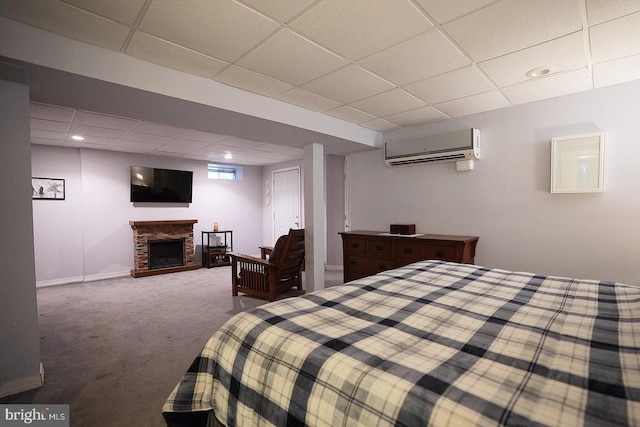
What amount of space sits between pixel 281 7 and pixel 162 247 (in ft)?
18.6

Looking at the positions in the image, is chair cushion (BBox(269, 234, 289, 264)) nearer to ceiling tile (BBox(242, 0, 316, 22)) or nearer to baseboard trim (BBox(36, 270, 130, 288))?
ceiling tile (BBox(242, 0, 316, 22))

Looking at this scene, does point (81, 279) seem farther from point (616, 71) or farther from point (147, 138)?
point (616, 71)

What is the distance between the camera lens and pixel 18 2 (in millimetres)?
1641

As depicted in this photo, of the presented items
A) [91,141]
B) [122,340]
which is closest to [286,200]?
[91,141]

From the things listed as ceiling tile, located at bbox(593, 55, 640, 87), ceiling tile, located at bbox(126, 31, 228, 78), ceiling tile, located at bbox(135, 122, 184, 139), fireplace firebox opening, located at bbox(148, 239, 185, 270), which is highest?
ceiling tile, located at bbox(126, 31, 228, 78)

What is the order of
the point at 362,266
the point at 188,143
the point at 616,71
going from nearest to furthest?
the point at 616,71 → the point at 362,266 → the point at 188,143

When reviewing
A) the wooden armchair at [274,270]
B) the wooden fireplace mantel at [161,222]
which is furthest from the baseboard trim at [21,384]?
the wooden fireplace mantel at [161,222]

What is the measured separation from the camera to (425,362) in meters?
0.91

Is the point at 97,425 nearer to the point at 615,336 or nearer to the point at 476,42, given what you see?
the point at 615,336

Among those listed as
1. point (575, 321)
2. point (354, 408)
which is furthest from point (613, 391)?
point (354, 408)

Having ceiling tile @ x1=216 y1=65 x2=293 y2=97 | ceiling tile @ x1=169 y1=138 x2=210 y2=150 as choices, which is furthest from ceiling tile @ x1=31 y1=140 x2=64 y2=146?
ceiling tile @ x1=216 y1=65 x2=293 y2=97

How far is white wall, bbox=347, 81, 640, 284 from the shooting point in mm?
2770

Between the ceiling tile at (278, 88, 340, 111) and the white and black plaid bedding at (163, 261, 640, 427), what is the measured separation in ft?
7.23

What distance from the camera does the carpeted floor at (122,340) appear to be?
6.48 ft
